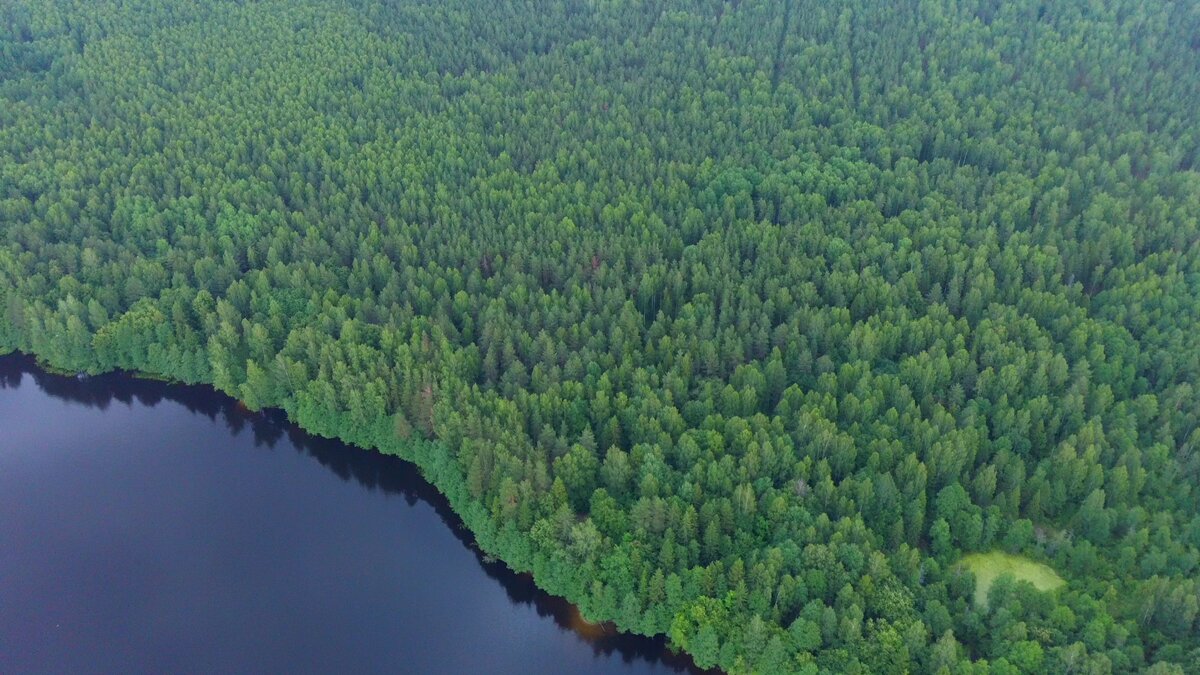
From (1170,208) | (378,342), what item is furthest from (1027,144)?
(378,342)

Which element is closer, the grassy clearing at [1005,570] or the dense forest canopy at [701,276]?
the grassy clearing at [1005,570]

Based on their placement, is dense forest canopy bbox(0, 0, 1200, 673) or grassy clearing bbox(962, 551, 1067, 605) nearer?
grassy clearing bbox(962, 551, 1067, 605)

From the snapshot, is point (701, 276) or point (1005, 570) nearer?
point (1005, 570)

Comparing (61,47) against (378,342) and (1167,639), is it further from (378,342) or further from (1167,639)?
(1167,639)

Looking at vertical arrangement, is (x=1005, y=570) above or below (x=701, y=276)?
below
